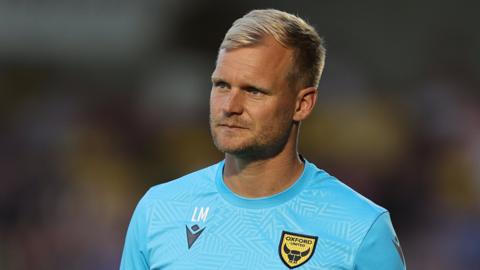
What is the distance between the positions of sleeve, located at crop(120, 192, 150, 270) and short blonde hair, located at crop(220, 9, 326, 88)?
72cm

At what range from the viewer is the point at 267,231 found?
3.38 m

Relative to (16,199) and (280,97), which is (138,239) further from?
(16,199)

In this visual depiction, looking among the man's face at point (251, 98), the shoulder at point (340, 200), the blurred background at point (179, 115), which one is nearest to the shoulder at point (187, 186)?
the man's face at point (251, 98)

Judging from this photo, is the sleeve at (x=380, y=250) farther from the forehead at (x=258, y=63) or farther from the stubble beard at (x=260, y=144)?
the forehead at (x=258, y=63)

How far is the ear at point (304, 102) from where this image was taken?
3498 mm

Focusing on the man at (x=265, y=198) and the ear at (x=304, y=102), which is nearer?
the man at (x=265, y=198)

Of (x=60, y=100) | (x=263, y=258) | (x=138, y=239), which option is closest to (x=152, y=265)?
(x=138, y=239)

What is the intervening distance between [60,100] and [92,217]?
2249 millimetres

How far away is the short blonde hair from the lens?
3.41 m

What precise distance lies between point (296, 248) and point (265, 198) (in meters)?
0.26

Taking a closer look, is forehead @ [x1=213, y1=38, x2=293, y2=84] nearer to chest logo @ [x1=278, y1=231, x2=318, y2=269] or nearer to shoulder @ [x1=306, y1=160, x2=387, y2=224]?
shoulder @ [x1=306, y1=160, x2=387, y2=224]

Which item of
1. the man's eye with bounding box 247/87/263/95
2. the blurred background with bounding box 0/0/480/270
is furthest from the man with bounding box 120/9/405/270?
the blurred background with bounding box 0/0/480/270

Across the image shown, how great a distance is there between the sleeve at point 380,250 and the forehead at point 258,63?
62 cm

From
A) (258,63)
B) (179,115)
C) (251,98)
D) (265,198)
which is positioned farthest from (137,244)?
(179,115)
